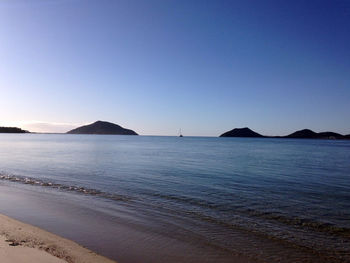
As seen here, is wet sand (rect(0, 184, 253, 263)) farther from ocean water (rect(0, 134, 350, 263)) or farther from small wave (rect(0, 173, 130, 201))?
small wave (rect(0, 173, 130, 201))

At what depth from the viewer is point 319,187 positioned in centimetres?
2252

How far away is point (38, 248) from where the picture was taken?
314 inches

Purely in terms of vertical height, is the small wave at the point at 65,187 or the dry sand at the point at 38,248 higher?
the dry sand at the point at 38,248

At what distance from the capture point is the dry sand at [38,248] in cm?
717

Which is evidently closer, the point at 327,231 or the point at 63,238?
the point at 63,238

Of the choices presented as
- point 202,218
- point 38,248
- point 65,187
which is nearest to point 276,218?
point 202,218

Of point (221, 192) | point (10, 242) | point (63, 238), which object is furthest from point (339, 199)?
point (10, 242)

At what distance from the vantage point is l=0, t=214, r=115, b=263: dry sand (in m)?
7.17

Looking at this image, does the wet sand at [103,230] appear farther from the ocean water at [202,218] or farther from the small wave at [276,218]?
the small wave at [276,218]

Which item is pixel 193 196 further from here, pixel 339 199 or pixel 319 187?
pixel 319 187

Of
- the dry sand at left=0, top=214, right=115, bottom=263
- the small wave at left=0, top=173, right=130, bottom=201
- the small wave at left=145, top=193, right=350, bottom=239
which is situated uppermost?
the dry sand at left=0, top=214, right=115, bottom=263

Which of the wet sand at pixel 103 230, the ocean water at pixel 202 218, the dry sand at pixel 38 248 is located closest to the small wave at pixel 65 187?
the ocean water at pixel 202 218

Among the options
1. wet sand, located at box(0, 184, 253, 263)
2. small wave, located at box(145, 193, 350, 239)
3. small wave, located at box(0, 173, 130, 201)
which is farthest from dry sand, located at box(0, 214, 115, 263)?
small wave, located at box(0, 173, 130, 201)

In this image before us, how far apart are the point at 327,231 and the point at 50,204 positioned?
13.5 m
